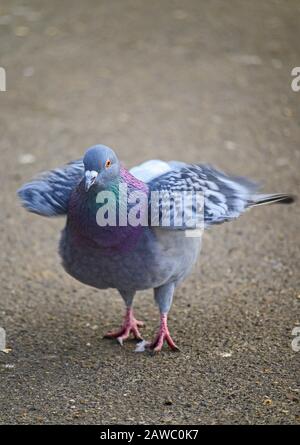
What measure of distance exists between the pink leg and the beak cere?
4.25ft

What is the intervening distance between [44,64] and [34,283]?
540 cm

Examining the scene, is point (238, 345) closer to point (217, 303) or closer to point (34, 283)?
point (217, 303)

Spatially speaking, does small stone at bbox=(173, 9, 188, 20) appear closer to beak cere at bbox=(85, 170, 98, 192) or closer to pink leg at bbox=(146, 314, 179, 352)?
pink leg at bbox=(146, 314, 179, 352)

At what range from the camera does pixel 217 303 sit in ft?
20.6

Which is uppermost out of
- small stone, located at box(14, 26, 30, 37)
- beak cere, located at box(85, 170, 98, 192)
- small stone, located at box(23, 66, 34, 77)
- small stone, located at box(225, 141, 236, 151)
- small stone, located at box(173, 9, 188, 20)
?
small stone, located at box(173, 9, 188, 20)

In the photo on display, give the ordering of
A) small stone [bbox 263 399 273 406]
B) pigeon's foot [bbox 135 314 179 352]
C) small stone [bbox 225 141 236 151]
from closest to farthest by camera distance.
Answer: small stone [bbox 263 399 273 406] < pigeon's foot [bbox 135 314 179 352] < small stone [bbox 225 141 236 151]

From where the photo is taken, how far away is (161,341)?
18.1ft

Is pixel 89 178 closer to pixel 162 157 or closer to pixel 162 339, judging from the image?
pixel 162 339

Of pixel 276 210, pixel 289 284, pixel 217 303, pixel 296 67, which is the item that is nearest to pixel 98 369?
pixel 217 303

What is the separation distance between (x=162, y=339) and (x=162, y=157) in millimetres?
3636

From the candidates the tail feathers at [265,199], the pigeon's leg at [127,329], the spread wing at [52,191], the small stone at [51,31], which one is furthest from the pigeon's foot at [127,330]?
the small stone at [51,31]

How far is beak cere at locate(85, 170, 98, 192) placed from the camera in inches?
186

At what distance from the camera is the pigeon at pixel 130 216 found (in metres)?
4.95

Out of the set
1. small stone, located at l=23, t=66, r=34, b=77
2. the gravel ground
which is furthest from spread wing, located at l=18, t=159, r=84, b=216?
small stone, located at l=23, t=66, r=34, b=77
